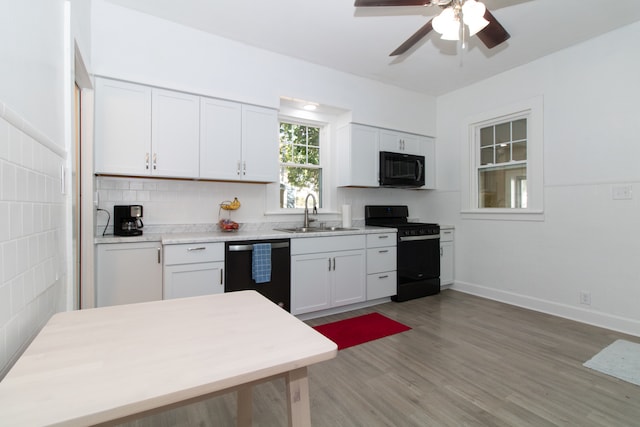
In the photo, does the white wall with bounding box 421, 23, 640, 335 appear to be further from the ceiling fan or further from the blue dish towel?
the blue dish towel

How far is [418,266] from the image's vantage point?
3867 millimetres

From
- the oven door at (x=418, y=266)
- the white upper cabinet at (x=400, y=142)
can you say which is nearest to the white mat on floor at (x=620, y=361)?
the oven door at (x=418, y=266)

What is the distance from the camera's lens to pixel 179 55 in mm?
2830

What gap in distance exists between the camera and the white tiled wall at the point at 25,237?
0.84 m

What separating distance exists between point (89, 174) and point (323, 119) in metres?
2.59

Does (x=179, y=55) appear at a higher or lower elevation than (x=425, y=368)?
higher

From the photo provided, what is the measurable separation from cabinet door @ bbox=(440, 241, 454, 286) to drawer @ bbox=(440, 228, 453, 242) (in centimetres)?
5

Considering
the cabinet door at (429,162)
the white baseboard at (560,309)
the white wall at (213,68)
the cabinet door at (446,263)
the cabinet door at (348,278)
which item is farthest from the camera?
the cabinet door at (429,162)

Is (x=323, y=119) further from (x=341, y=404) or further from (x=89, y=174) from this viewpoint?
(x=341, y=404)

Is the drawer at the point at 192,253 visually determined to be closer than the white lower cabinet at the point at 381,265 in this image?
Yes

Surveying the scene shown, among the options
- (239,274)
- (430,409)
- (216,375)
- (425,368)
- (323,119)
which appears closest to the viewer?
(216,375)

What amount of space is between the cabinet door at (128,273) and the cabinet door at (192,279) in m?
0.18

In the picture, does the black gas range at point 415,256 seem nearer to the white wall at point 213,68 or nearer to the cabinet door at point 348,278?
the cabinet door at point 348,278

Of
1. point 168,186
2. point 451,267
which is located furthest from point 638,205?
point 168,186
